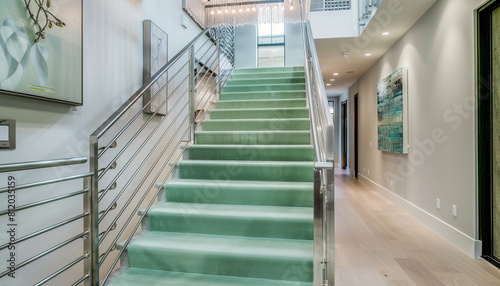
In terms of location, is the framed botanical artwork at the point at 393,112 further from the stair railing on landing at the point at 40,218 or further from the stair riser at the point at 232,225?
the stair railing on landing at the point at 40,218

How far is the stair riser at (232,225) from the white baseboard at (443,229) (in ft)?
6.00

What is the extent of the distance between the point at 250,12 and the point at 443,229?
10.4 feet

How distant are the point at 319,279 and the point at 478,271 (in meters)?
1.71

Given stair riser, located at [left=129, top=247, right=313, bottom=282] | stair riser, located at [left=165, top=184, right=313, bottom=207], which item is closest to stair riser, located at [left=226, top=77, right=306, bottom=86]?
stair riser, located at [left=165, top=184, right=313, bottom=207]

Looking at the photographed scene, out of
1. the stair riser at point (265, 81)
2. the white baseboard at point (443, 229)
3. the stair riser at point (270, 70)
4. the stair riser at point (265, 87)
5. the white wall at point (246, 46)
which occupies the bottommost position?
the white baseboard at point (443, 229)

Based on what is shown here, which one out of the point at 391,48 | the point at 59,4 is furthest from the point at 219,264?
the point at 391,48

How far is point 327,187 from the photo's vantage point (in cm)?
148

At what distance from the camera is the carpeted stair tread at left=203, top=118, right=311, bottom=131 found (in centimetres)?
314

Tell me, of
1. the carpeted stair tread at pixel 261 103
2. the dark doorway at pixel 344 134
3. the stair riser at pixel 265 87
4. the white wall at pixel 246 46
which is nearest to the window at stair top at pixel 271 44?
the white wall at pixel 246 46

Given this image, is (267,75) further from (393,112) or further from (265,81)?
(393,112)

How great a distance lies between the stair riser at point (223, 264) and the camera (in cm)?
167

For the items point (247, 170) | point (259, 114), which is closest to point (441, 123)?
point (259, 114)

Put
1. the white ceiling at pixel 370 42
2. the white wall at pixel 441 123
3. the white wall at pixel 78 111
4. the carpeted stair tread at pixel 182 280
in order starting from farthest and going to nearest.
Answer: the white ceiling at pixel 370 42
the white wall at pixel 441 123
the carpeted stair tread at pixel 182 280
the white wall at pixel 78 111

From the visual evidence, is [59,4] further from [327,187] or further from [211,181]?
[327,187]
